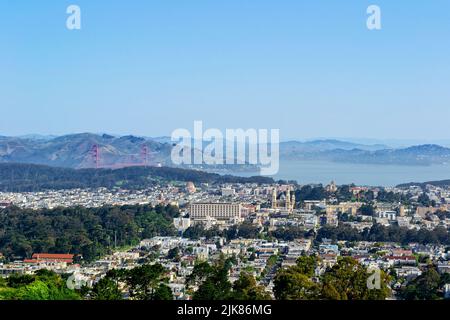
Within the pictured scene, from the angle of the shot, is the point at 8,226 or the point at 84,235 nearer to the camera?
the point at 84,235

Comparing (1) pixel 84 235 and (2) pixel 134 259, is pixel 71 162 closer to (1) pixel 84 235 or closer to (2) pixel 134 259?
(1) pixel 84 235

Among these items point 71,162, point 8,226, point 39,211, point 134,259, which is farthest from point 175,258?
point 71,162

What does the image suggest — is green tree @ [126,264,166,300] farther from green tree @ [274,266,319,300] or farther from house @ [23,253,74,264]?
house @ [23,253,74,264]

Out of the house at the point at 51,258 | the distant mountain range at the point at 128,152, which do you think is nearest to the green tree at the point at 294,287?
the house at the point at 51,258

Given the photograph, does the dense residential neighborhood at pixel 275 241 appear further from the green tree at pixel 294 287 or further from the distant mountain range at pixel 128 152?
the distant mountain range at pixel 128 152

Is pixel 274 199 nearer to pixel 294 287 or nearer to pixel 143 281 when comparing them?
pixel 143 281

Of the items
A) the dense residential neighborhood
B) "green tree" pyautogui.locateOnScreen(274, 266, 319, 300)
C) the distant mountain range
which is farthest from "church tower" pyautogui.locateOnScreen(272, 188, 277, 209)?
"green tree" pyautogui.locateOnScreen(274, 266, 319, 300)

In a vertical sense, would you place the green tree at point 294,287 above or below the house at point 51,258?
above
